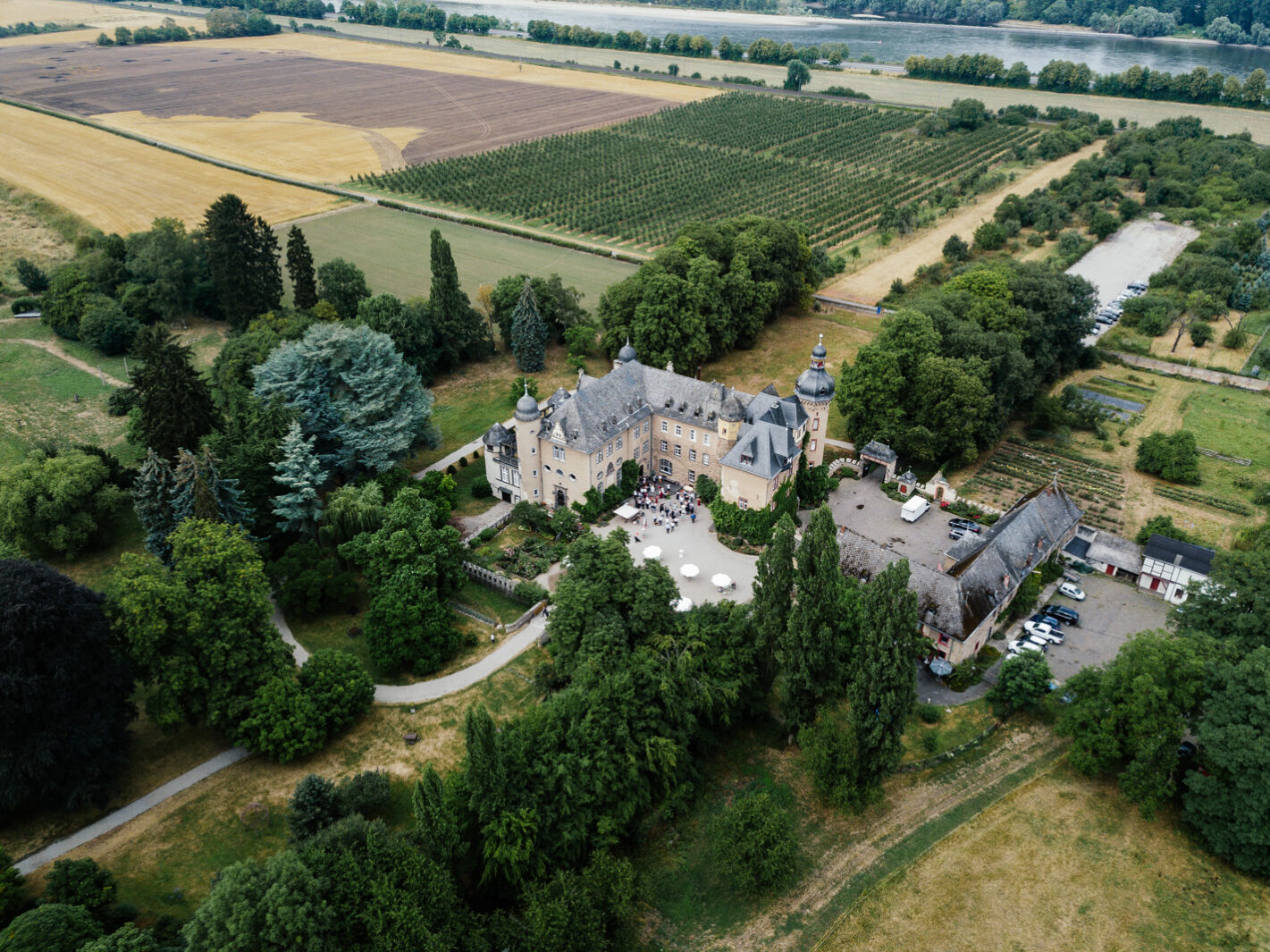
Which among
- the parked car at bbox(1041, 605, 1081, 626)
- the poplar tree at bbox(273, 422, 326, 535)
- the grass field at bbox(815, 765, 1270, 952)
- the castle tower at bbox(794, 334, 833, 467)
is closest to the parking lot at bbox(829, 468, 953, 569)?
the castle tower at bbox(794, 334, 833, 467)

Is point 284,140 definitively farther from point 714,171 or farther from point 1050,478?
point 1050,478

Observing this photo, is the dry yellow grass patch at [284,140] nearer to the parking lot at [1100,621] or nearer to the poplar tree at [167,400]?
the poplar tree at [167,400]

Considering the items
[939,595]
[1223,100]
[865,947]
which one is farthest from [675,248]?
[1223,100]

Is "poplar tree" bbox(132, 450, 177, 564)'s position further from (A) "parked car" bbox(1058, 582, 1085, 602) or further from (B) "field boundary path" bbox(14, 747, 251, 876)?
(A) "parked car" bbox(1058, 582, 1085, 602)

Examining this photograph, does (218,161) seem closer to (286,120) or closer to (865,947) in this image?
(286,120)

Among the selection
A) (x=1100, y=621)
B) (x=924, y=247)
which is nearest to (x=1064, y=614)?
(x=1100, y=621)

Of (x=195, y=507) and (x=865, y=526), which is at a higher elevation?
(x=195, y=507)

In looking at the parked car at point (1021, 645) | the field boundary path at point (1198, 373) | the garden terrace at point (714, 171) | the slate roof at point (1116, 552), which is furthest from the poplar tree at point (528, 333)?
the field boundary path at point (1198, 373)
